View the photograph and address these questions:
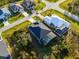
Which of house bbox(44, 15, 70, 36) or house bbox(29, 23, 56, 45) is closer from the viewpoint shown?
house bbox(29, 23, 56, 45)

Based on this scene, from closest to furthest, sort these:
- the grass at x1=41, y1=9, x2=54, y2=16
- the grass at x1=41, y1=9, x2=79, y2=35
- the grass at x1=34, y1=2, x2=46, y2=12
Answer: the grass at x1=41, y1=9, x2=79, y2=35 → the grass at x1=41, y1=9, x2=54, y2=16 → the grass at x1=34, y1=2, x2=46, y2=12

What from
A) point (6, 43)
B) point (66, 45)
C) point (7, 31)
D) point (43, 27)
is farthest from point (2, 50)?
point (66, 45)

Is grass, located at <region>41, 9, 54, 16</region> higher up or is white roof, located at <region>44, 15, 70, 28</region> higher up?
white roof, located at <region>44, 15, 70, 28</region>

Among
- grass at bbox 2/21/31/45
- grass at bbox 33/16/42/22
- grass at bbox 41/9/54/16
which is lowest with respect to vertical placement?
grass at bbox 2/21/31/45

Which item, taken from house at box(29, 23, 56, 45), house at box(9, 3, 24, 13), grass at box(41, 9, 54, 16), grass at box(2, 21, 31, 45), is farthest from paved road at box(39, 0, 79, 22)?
house at box(29, 23, 56, 45)

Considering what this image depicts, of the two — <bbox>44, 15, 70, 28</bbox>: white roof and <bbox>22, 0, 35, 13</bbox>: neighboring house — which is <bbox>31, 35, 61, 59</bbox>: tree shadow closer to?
<bbox>44, 15, 70, 28</bbox>: white roof

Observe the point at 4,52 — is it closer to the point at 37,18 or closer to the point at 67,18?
the point at 37,18

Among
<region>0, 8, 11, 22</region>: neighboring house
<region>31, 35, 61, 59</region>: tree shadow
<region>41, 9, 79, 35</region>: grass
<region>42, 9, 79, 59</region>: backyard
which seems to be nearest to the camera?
<region>42, 9, 79, 59</region>: backyard
